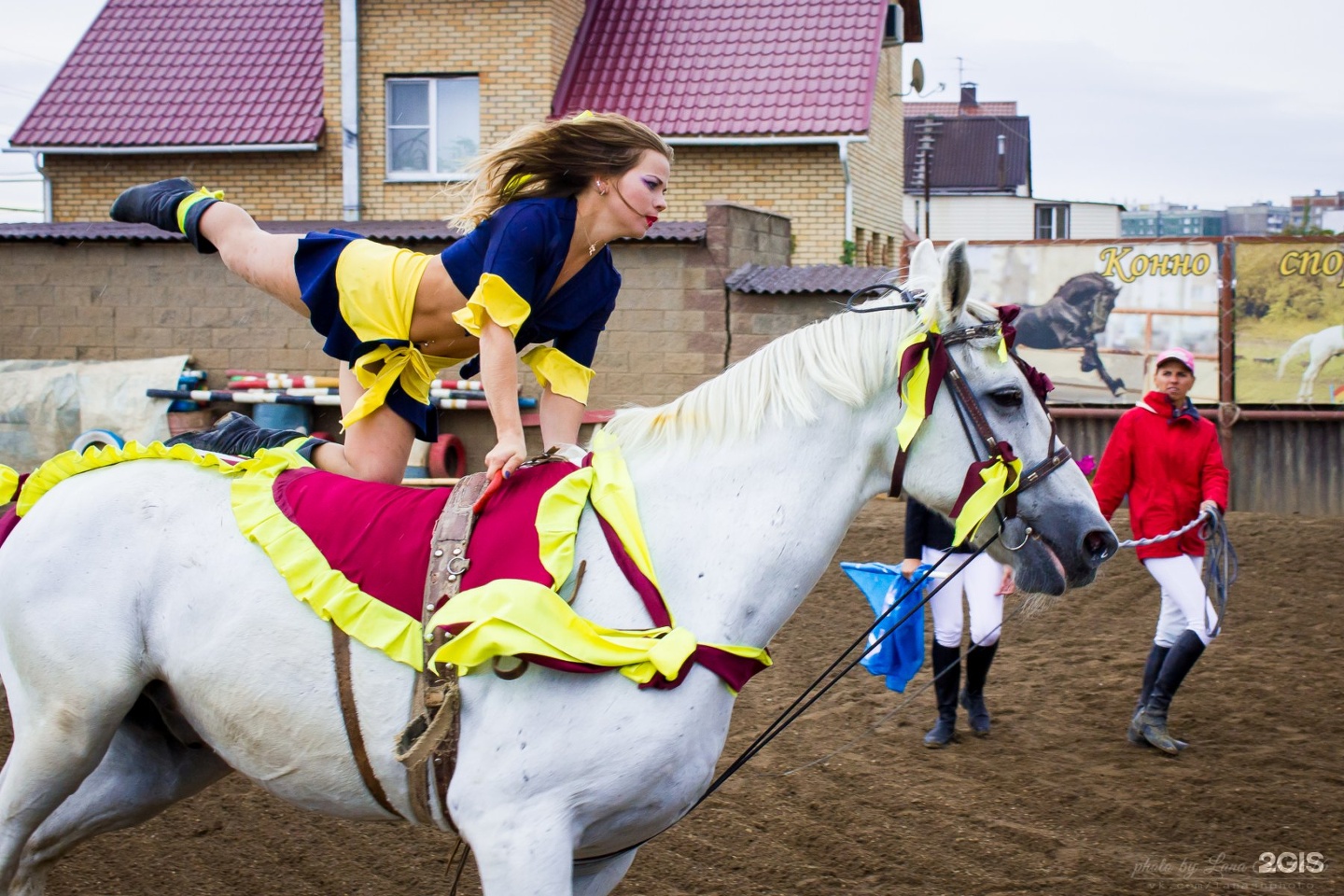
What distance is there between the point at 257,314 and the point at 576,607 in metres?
9.42

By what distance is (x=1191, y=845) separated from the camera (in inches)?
171

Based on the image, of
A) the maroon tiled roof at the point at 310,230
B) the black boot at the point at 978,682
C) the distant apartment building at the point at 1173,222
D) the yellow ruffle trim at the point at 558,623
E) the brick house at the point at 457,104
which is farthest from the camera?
the distant apartment building at the point at 1173,222

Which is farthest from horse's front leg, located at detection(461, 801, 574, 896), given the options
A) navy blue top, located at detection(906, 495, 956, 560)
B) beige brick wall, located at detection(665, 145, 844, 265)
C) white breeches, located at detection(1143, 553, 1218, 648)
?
beige brick wall, located at detection(665, 145, 844, 265)

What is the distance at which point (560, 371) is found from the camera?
3145 mm

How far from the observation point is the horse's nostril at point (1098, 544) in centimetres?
251

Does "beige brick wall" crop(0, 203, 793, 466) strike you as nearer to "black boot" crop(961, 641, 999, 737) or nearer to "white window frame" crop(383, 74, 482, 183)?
"black boot" crop(961, 641, 999, 737)

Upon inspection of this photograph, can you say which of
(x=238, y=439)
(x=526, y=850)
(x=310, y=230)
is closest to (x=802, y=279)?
(x=310, y=230)

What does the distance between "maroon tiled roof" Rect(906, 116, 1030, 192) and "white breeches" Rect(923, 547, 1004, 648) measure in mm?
38958

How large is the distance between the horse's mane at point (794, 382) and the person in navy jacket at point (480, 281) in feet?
→ 1.14

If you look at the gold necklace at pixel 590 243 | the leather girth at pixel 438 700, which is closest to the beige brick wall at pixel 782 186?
the gold necklace at pixel 590 243

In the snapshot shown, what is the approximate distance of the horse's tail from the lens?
410 inches

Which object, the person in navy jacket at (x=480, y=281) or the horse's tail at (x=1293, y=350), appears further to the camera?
the horse's tail at (x=1293, y=350)

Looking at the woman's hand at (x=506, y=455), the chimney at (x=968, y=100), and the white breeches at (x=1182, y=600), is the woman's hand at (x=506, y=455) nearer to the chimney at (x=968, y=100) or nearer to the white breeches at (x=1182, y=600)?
the white breeches at (x=1182, y=600)

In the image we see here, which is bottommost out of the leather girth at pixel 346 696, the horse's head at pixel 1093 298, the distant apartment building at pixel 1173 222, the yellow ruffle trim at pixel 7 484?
the leather girth at pixel 346 696
